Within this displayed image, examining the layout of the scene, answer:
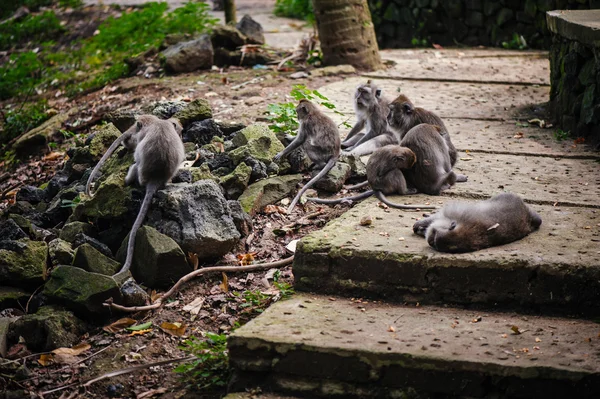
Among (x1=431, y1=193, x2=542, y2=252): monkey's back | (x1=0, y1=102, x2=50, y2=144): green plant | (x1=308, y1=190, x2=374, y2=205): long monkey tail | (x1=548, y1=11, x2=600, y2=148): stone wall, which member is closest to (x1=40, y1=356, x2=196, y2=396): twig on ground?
(x1=431, y1=193, x2=542, y2=252): monkey's back

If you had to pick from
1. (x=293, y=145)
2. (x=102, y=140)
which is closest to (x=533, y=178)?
(x=293, y=145)

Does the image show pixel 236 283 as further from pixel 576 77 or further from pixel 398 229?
pixel 576 77

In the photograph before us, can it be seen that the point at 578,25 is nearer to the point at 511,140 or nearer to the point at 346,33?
the point at 511,140

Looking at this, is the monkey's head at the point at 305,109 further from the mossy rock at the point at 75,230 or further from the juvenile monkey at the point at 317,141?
the mossy rock at the point at 75,230

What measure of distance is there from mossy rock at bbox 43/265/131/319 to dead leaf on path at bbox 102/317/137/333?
0.40 ft

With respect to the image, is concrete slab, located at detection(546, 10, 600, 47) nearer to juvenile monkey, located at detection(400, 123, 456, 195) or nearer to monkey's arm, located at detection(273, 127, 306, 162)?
juvenile monkey, located at detection(400, 123, 456, 195)

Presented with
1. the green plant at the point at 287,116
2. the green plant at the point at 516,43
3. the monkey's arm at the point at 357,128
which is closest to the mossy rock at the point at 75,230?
the green plant at the point at 287,116

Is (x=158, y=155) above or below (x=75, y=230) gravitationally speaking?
above

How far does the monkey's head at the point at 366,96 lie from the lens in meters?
8.19

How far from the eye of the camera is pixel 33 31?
57.5ft

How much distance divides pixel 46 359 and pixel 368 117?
4402 millimetres

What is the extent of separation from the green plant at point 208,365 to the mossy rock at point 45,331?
0.88m

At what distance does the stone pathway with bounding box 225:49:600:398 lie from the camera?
3.99 meters

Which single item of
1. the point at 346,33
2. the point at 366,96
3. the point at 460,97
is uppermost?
the point at 346,33
